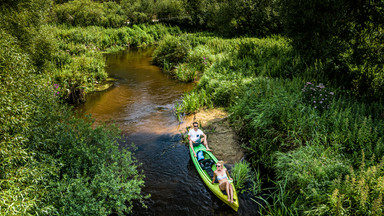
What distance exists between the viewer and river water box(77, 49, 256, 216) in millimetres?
5184

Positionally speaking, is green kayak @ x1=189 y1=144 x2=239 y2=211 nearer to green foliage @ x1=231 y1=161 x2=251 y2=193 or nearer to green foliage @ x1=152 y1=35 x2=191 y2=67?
green foliage @ x1=231 y1=161 x2=251 y2=193

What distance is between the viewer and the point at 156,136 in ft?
26.2

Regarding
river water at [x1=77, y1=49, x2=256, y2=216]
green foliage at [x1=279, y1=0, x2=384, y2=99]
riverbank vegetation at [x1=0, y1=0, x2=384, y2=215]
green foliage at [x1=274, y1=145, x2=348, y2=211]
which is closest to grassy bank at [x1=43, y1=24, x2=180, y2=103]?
riverbank vegetation at [x1=0, y1=0, x2=384, y2=215]

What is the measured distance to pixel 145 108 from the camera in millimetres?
10125

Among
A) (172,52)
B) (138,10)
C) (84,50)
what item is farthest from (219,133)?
(138,10)

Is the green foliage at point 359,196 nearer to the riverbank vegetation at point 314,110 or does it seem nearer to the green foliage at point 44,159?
the riverbank vegetation at point 314,110

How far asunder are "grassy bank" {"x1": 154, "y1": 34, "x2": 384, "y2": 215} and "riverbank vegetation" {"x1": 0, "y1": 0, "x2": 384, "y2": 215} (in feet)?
0.11

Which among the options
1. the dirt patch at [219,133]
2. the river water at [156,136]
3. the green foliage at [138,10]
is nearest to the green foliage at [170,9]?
the green foliage at [138,10]

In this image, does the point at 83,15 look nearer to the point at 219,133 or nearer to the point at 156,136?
the point at 156,136

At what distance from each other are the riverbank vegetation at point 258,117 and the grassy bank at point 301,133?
3 cm

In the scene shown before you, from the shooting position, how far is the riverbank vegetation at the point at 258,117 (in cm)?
365

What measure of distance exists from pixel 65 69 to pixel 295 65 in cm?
1068

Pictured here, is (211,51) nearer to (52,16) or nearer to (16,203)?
(16,203)

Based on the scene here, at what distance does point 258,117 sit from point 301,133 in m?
1.36
